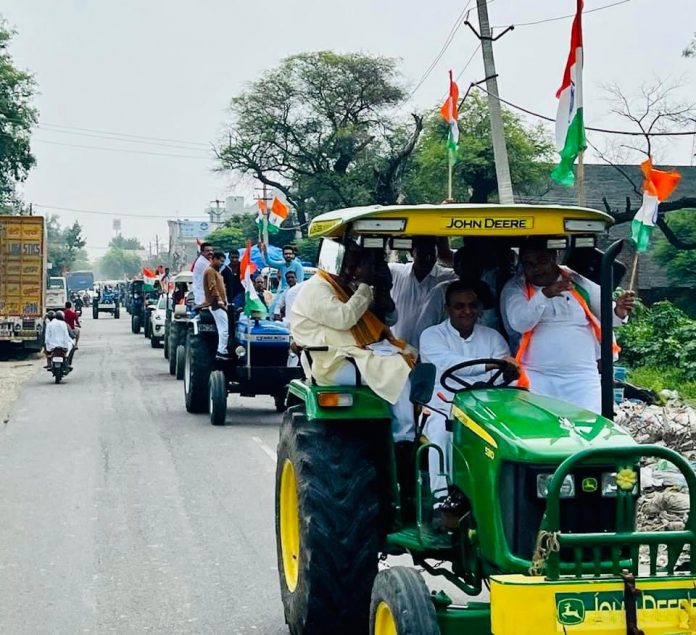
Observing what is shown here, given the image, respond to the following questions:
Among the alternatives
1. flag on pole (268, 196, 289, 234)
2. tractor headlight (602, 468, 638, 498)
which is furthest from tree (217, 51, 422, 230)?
tractor headlight (602, 468, 638, 498)

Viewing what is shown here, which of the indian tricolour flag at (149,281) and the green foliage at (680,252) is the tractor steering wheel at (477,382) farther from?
the indian tricolour flag at (149,281)

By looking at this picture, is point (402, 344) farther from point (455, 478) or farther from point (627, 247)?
point (627, 247)

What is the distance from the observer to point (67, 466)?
13398mm

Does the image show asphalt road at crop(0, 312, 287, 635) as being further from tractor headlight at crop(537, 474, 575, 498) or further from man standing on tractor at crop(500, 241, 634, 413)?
tractor headlight at crop(537, 474, 575, 498)

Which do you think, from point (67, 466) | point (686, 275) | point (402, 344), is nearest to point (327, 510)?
point (402, 344)

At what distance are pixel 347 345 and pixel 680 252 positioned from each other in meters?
33.0

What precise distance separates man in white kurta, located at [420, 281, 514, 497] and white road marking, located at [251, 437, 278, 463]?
765 centimetres

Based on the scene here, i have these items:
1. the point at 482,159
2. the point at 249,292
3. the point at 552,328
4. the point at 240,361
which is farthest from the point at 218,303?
the point at 482,159

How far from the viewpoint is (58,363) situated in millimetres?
24656

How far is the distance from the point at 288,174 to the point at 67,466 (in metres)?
46.3

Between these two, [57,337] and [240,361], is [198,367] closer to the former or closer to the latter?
[240,361]

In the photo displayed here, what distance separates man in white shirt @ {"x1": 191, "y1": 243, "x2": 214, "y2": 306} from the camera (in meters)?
18.1

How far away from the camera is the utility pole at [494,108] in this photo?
20.0 meters

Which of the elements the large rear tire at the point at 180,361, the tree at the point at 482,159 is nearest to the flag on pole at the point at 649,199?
the large rear tire at the point at 180,361
